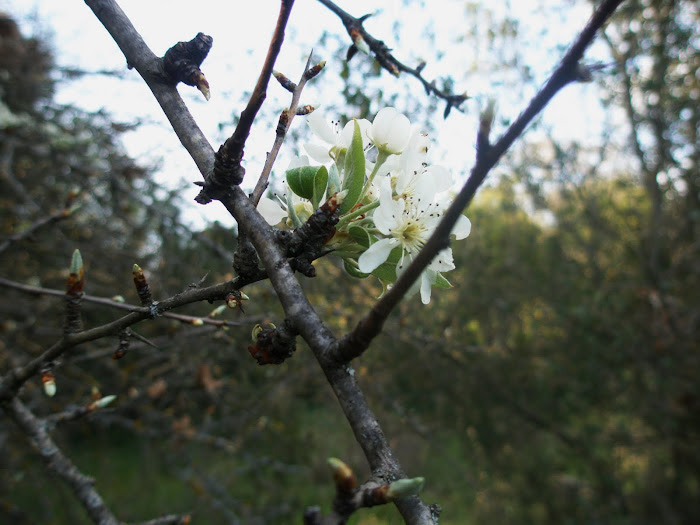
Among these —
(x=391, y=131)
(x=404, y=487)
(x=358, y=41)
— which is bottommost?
(x=404, y=487)

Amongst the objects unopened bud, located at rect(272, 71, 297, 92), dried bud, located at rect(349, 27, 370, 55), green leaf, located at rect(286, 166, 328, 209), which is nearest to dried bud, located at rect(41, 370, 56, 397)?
green leaf, located at rect(286, 166, 328, 209)

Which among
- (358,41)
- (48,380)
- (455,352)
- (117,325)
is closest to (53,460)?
(48,380)

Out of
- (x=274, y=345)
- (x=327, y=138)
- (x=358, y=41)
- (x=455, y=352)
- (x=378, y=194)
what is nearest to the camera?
(x=274, y=345)

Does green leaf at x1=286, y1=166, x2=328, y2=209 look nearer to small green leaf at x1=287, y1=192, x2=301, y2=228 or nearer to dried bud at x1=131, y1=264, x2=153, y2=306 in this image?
small green leaf at x1=287, y1=192, x2=301, y2=228

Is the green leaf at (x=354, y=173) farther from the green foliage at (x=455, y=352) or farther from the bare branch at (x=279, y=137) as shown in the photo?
the green foliage at (x=455, y=352)

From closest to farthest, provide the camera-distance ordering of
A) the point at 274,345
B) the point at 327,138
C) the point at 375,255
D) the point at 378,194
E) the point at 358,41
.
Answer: the point at 274,345 < the point at 375,255 < the point at 378,194 < the point at 327,138 < the point at 358,41

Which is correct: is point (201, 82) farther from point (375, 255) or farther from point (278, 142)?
point (375, 255)

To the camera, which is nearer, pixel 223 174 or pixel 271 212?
pixel 223 174
